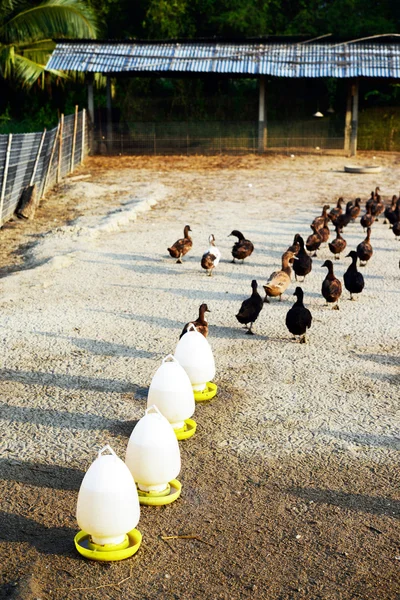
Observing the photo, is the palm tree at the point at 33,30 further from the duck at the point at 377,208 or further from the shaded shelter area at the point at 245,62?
the duck at the point at 377,208

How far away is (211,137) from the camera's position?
27.8 metres

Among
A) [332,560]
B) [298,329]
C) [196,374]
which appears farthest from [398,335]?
[332,560]

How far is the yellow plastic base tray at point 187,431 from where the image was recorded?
20.8 feet

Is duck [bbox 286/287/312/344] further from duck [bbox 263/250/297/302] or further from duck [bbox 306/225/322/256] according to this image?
duck [bbox 306/225/322/256]

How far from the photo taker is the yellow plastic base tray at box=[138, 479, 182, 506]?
5.32m

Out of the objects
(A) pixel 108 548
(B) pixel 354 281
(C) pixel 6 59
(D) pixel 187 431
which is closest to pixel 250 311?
(B) pixel 354 281

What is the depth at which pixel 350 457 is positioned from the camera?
6121 millimetres

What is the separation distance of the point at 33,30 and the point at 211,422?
25984 millimetres

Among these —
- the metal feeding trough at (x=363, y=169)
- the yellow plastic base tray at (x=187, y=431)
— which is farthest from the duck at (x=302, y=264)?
the metal feeding trough at (x=363, y=169)

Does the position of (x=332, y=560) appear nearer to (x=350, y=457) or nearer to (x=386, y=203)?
(x=350, y=457)

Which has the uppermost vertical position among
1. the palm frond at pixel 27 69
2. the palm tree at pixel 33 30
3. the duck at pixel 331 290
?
the palm tree at pixel 33 30

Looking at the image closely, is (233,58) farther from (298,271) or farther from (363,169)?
(298,271)

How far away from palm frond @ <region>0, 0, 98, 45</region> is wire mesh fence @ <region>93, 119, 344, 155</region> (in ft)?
15.9

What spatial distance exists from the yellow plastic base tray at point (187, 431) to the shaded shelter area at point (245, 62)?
72.4 feet
